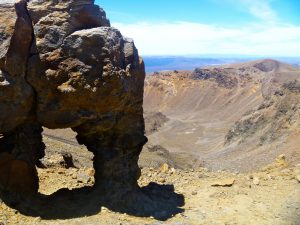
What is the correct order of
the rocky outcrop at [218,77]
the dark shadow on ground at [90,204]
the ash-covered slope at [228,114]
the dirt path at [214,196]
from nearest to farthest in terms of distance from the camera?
the dark shadow on ground at [90,204]
the dirt path at [214,196]
the ash-covered slope at [228,114]
the rocky outcrop at [218,77]

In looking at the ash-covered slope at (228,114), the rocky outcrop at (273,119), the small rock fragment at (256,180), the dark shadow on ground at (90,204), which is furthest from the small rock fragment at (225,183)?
the rocky outcrop at (273,119)

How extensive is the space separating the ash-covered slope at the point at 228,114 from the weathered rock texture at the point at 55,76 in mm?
22015

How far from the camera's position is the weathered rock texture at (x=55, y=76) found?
34.4 ft

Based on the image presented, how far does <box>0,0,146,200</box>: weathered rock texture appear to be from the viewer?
34.4 feet

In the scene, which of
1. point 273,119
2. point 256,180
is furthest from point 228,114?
point 256,180

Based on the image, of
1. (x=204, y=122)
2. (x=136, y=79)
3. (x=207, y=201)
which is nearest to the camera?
(x=136, y=79)

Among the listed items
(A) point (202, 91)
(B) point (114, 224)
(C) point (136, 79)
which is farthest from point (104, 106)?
(A) point (202, 91)

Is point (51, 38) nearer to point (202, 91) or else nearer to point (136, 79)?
point (136, 79)

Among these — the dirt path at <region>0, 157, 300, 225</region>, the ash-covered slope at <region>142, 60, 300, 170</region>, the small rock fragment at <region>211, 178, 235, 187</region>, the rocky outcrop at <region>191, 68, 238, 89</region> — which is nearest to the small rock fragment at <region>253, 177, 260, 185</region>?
the dirt path at <region>0, 157, 300, 225</region>

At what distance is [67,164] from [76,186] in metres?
3.60

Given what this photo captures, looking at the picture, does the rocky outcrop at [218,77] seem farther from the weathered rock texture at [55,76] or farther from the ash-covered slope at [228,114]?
the weathered rock texture at [55,76]

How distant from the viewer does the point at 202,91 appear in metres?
118

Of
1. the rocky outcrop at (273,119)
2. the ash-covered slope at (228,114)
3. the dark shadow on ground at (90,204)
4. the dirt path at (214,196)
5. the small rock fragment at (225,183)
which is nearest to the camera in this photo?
the dark shadow on ground at (90,204)

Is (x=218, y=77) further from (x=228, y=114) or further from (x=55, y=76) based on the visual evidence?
(x=55, y=76)
